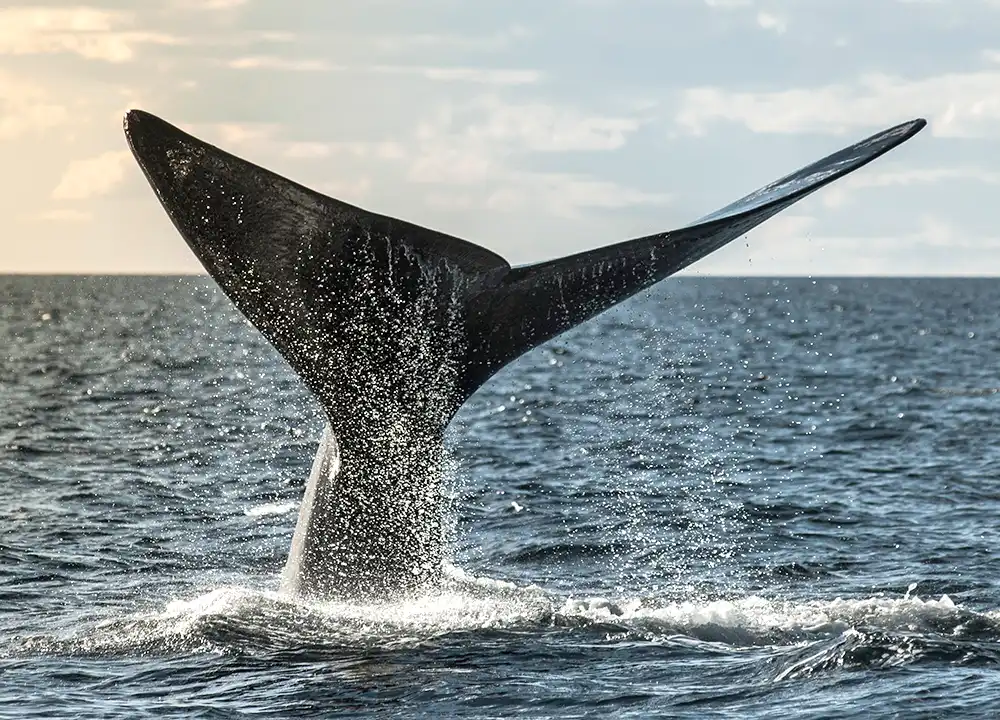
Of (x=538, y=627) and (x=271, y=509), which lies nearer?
(x=538, y=627)

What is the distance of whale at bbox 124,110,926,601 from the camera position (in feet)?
25.3

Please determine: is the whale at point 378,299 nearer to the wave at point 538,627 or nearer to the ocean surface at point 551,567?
the wave at point 538,627

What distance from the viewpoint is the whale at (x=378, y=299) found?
25.3ft

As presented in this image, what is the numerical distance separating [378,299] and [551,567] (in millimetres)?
4708

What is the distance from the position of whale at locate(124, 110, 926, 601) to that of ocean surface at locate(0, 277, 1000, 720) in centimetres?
68

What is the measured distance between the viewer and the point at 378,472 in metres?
8.85

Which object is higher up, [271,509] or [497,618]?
[271,509]

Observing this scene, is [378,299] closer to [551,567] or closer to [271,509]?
[551,567]

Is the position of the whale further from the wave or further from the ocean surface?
the ocean surface

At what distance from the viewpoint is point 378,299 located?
8.18 metres

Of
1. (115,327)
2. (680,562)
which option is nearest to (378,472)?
(680,562)

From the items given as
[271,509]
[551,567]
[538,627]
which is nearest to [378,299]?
[538,627]

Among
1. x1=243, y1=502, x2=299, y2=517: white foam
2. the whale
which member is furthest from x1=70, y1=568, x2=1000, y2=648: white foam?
x1=243, y1=502, x2=299, y2=517: white foam

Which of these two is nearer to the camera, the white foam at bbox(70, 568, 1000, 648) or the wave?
the wave
